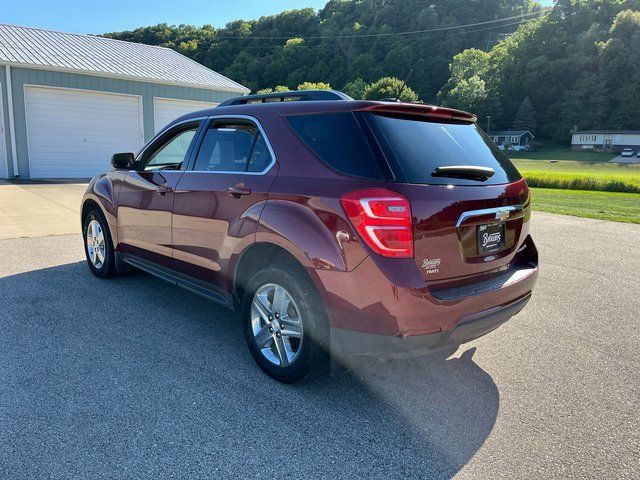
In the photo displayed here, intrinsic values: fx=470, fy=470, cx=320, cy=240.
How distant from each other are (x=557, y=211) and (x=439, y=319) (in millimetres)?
11512

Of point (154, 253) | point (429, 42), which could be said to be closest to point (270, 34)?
point (429, 42)

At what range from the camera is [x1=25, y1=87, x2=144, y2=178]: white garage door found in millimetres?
16719

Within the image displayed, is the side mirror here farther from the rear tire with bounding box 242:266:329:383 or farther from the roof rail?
the rear tire with bounding box 242:266:329:383

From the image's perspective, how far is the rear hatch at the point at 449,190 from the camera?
2643 mm

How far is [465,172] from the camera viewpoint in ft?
9.61

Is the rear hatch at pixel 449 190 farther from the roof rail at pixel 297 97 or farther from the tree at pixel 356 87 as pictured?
the tree at pixel 356 87

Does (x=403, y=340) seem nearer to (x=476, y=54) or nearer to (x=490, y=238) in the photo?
(x=490, y=238)

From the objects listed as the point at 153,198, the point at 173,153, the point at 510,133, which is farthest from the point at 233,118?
the point at 510,133

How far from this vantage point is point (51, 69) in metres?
16.5

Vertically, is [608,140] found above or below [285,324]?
above

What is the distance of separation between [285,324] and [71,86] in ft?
57.8

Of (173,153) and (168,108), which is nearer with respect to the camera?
(173,153)

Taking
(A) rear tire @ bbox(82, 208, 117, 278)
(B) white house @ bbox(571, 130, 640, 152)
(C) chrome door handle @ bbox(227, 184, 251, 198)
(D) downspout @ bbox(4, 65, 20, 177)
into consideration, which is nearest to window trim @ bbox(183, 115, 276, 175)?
(C) chrome door handle @ bbox(227, 184, 251, 198)

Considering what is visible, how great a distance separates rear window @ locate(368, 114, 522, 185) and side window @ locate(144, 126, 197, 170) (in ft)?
6.67
